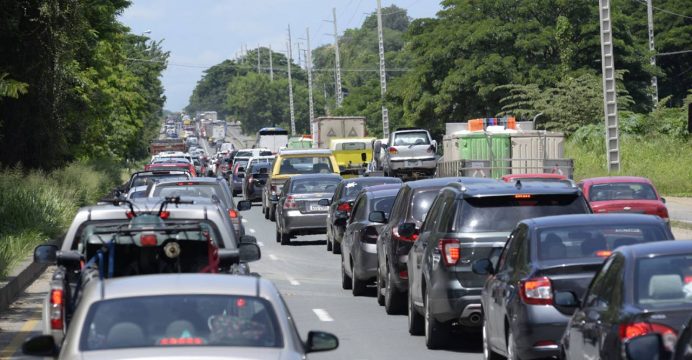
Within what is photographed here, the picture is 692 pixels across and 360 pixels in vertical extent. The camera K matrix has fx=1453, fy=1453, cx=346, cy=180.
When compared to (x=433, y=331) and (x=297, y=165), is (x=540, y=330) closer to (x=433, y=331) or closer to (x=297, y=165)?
(x=433, y=331)

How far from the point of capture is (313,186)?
33.5 meters

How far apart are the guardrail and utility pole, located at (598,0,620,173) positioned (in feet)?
8.48

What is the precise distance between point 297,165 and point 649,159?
17.1 metres

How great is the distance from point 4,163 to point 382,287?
24.9 m

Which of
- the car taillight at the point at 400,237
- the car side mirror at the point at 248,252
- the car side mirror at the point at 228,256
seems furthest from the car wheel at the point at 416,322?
the car side mirror at the point at 228,256

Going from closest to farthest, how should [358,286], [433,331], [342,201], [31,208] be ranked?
[433,331]
[358,286]
[342,201]
[31,208]

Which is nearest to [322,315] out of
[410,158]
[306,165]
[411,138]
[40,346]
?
[40,346]

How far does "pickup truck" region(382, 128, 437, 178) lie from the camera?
177 ft

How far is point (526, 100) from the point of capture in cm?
7069

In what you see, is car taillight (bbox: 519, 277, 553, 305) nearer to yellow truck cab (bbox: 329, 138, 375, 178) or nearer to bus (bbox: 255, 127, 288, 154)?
yellow truck cab (bbox: 329, 138, 375, 178)

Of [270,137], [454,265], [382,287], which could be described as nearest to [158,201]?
[454,265]

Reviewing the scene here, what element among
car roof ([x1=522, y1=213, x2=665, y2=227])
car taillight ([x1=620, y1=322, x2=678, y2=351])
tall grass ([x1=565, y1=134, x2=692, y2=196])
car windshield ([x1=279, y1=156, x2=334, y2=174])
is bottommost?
tall grass ([x1=565, y1=134, x2=692, y2=196])

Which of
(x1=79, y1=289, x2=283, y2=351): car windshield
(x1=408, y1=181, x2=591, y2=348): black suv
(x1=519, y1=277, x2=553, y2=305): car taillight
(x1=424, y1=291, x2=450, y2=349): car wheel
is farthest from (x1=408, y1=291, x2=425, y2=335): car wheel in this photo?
(x1=79, y1=289, x2=283, y2=351): car windshield

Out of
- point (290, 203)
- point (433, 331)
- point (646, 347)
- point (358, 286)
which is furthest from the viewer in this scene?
point (290, 203)
